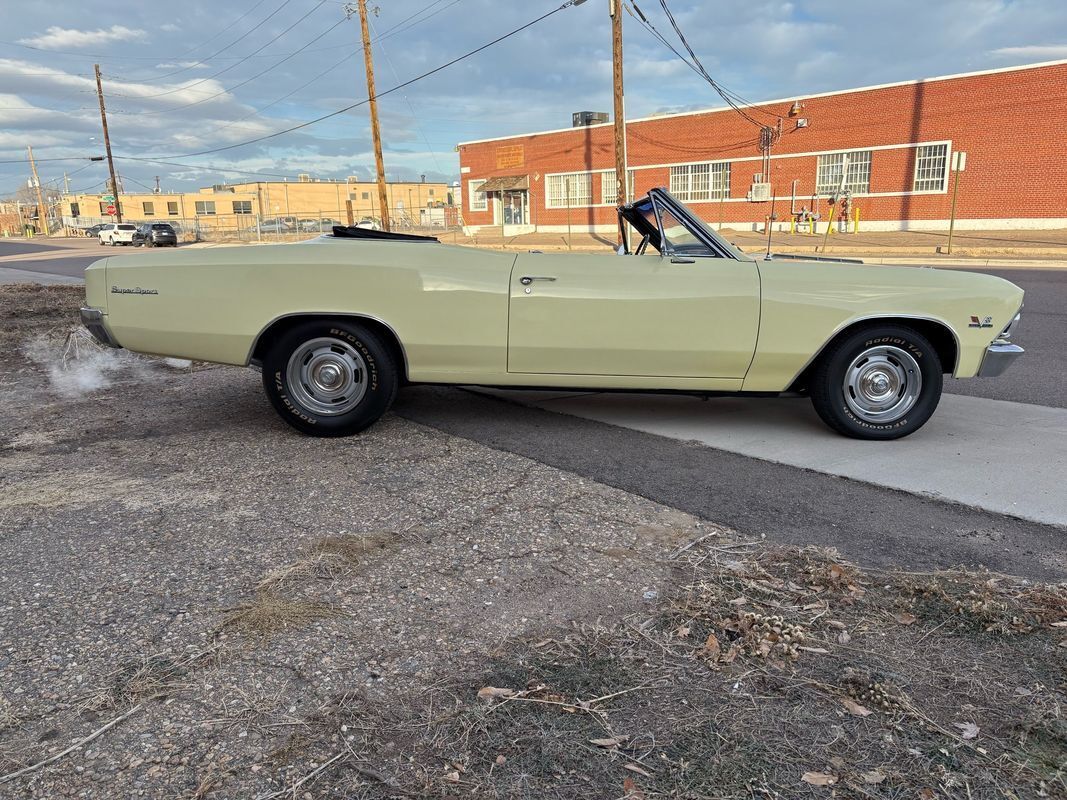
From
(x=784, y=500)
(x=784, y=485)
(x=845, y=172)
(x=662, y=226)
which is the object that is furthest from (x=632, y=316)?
(x=845, y=172)

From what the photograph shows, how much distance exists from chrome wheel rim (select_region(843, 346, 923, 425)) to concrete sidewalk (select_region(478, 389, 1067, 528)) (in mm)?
204

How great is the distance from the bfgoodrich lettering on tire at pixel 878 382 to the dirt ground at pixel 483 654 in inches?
70.2

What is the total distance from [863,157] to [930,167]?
272 centimetres

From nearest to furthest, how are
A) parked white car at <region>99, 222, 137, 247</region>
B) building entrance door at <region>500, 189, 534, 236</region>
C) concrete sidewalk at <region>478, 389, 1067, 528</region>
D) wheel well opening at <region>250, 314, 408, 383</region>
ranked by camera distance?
1. concrete sidewalk at <region>478, 389, 1067, 528</region>
2. wheel well opening at <region>250, 314, 408, 383</region>
3. building entrance door at <region>500, 189, 534, 236</region>
4. parked white car at <region>99, 222, 137, 247</region>

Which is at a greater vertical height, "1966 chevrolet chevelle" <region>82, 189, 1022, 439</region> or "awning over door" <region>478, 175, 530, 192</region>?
"awning over door" <region>478, 175, 530, 192</region>

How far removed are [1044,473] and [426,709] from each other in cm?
380

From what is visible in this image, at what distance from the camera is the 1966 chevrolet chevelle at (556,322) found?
485 cm

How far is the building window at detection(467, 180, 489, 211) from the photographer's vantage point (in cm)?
4991

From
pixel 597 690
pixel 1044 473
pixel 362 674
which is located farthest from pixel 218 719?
pixel 1044 473

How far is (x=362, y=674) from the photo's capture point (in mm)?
2506

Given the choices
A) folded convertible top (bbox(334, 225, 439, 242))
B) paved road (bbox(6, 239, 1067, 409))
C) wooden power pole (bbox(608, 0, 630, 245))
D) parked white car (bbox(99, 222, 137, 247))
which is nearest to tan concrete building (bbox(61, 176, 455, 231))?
parked white car (bbox(99, 222, 137, 247))

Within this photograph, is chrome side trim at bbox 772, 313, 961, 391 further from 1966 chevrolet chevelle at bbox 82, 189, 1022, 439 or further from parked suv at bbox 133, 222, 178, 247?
parked suv at bbox 133, 222, 178, 247

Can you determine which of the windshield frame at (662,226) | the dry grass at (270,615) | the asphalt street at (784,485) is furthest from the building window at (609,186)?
the dry grass at (270,615)

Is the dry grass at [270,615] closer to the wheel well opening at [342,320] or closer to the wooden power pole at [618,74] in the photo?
the wheel well opening at [342,320]
